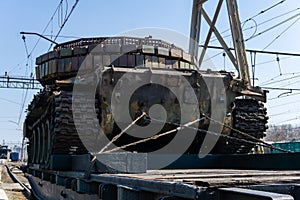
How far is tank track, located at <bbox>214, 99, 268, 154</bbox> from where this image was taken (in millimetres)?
7340

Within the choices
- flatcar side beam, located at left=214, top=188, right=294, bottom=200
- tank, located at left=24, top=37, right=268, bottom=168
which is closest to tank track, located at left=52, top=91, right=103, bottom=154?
tank, located at left=24, top=37, right=268, bottom=168

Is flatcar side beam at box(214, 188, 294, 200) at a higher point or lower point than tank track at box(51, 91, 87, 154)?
lower

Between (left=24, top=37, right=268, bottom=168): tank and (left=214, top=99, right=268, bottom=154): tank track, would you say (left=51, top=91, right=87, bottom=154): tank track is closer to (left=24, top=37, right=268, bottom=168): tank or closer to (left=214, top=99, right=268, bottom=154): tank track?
(left=24, top=37, right=268, bottom=168): tank

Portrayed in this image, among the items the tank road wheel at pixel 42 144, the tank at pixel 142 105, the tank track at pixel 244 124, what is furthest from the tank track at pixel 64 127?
the tank track at pixel 244 124

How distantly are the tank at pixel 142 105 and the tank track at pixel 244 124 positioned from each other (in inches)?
0.6

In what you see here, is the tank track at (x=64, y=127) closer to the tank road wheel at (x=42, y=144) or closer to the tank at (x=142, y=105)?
the tank at (x=142, y=105)

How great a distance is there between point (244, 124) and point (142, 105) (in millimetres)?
1874

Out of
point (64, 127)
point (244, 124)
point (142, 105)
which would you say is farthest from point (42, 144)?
point (244, 124)

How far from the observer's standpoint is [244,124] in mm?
7383

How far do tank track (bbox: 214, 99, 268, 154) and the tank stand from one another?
0.6 inches

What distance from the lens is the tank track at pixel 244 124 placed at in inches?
289

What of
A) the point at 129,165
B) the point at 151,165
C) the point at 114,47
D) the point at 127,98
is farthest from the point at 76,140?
the point at 129,165

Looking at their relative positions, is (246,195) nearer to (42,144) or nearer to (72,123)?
(72,123)

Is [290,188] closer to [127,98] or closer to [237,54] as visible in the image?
[127,98]
